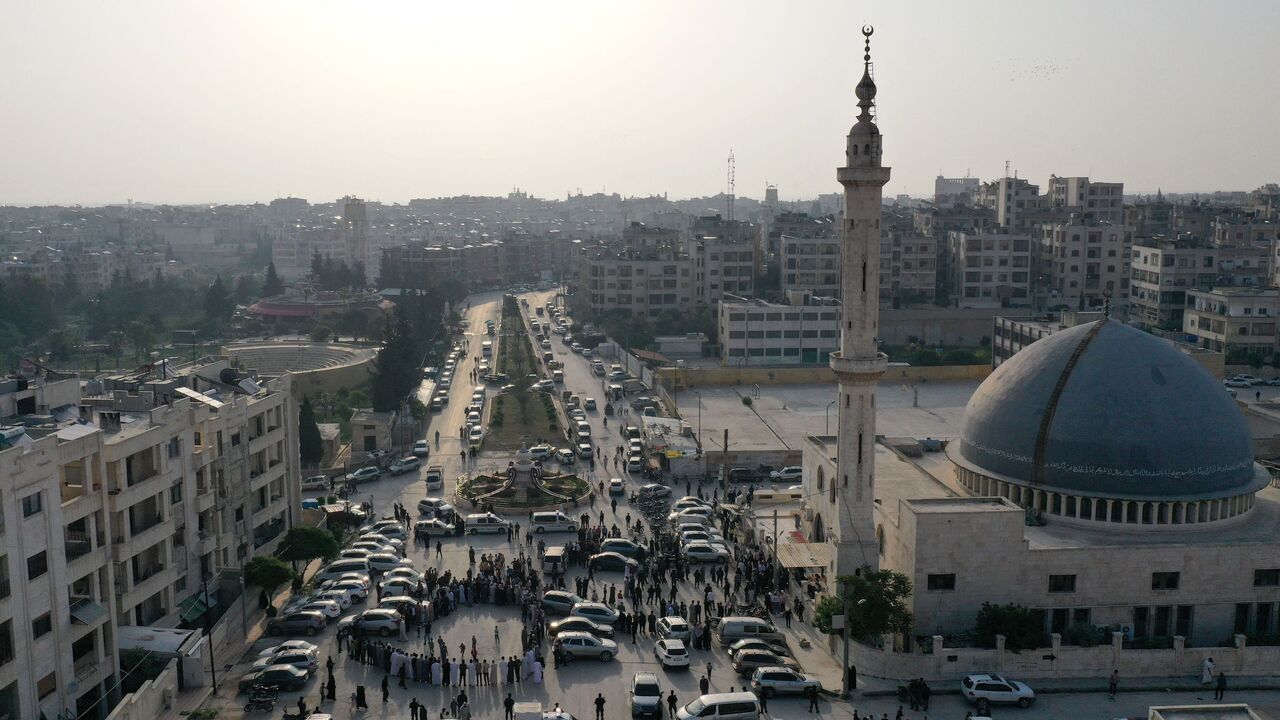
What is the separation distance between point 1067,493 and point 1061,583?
9.63 feet

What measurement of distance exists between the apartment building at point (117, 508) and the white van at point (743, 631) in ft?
43.1

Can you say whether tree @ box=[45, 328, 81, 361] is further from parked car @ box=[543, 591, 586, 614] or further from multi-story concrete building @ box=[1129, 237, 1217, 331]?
multi-story concrete building @ box=[1129, 237, 1217, 331]

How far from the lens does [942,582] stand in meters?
27.9

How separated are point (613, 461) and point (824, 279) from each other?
136 ft

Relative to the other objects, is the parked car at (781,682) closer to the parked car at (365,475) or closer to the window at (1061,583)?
the window at (1061,583)

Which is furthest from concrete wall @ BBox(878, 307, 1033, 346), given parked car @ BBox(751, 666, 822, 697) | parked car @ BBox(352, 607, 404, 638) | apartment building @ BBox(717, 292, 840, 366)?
parked car @ BBox(751, 666, 822, 697)

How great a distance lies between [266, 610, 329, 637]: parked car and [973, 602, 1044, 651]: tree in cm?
1630

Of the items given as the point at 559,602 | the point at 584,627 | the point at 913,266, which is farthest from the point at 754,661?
the point at 913,266

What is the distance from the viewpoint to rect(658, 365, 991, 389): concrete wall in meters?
65.4

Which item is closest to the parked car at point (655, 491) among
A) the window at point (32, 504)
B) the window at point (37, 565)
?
the window at point (37, 565)

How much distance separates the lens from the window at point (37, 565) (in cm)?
2333

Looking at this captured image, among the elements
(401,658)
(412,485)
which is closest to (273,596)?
(401,658)

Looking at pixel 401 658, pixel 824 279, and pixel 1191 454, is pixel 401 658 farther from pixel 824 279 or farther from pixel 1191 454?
pixel 824 279

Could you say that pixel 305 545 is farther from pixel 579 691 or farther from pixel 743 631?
pixel 743 631
